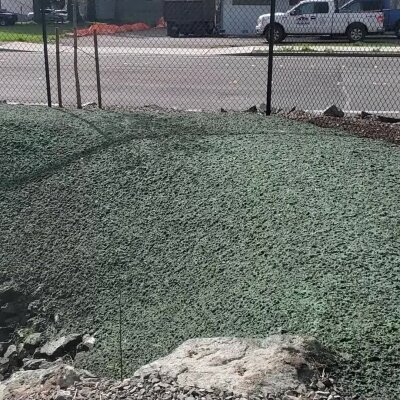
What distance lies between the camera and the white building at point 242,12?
29172mm

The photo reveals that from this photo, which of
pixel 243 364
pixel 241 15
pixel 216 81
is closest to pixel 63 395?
pixel 243 364

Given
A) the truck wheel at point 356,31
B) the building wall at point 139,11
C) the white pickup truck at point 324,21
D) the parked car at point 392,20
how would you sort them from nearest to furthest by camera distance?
the truck wheel at point 356,31 < the white pickup truck at point 324,21 < the parked car at point 392,20 < the building wall at point 139,11

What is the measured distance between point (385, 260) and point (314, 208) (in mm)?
921

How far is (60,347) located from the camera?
15.4ft

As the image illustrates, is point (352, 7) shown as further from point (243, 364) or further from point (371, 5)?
point (243, 364)

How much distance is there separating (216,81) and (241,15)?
1609 cm

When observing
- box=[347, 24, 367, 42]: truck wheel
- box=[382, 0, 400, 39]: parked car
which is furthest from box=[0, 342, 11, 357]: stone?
box=[382, 0, 400, 39]: parked car

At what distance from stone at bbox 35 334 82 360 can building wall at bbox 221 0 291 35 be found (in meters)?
25.2

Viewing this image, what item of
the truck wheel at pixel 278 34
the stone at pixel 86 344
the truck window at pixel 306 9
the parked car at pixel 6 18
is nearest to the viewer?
the stone at pixel 86 344

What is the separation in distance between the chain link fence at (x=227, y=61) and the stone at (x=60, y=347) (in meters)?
4.90

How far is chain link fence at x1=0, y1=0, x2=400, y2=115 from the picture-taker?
499 inches

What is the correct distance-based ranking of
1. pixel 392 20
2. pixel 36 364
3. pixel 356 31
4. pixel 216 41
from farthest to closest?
pixel 392 20 → pixel 356 31 → pixel 216 41 → pixel 36 364

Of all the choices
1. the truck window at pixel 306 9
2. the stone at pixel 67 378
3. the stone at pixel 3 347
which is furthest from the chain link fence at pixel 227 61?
the stone at pixel 67 378

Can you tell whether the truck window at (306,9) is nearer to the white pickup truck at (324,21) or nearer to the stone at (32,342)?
the white pickup truck at (324,21)
